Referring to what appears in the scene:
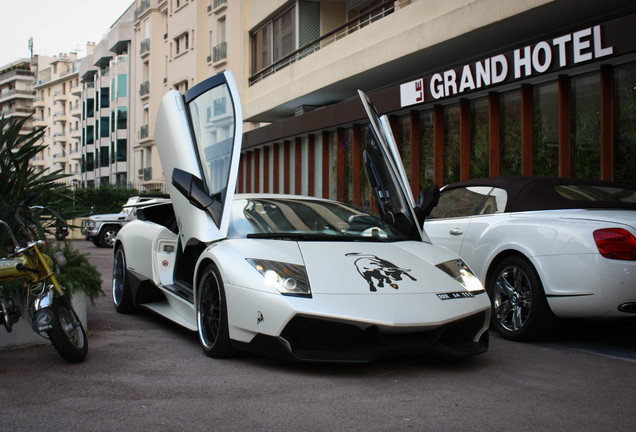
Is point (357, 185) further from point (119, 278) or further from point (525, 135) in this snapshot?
point (119, 278)

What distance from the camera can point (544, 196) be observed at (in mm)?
6230

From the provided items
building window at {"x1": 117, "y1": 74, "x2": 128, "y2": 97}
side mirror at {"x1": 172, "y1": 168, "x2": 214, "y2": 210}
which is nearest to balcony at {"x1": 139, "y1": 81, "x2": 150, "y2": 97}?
building window at {"x1": 117, "y1": 74, "x2": 128, "y2": 97}

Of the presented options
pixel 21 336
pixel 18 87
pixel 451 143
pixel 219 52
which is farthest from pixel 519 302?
pixel 18 87

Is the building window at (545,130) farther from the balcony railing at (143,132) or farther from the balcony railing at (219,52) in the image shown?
the balcony railing at (143,132)

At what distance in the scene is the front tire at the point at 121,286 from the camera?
7.23 metres

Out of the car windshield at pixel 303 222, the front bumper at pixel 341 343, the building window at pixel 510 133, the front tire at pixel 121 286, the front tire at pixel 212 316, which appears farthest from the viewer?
the building window at pixel 510 133

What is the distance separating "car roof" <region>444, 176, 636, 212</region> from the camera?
6.03m

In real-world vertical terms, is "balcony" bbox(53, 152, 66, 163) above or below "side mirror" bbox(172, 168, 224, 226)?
above

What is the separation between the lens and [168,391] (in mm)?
4113

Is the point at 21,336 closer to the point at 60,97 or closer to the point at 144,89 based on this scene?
the point at 144,89

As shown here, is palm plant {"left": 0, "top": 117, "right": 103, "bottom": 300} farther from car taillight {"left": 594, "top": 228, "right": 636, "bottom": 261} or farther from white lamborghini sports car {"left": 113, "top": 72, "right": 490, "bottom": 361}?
car taillight {"left": 594, "top": 228, "right": 636, "bottom": 261}

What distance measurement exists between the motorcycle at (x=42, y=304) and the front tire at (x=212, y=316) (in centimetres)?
85

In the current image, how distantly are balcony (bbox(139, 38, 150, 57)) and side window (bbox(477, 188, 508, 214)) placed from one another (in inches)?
1556

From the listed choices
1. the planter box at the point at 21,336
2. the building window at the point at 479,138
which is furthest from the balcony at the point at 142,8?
the planter box at the point at 21,336
